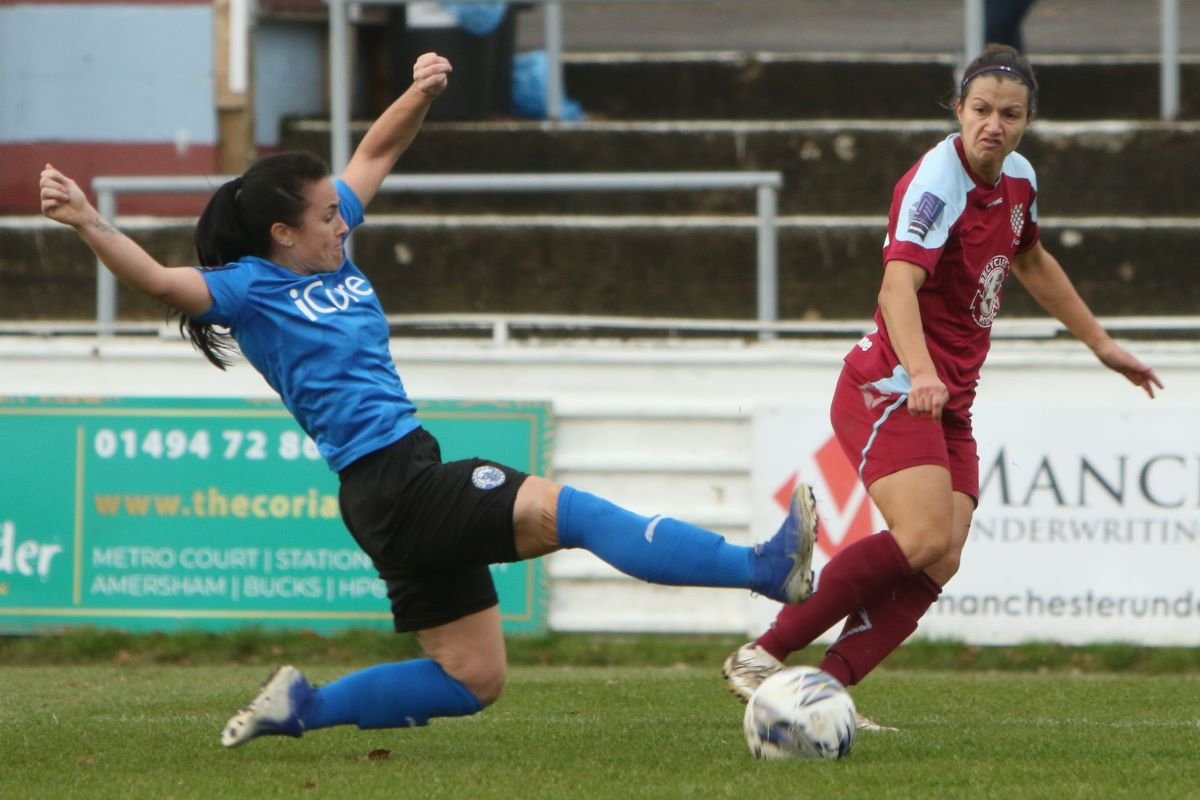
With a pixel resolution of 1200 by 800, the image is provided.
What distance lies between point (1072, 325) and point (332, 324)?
8.19ft

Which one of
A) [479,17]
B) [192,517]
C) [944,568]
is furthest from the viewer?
[479,17]

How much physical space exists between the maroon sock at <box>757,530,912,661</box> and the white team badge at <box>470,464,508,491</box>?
1203mm

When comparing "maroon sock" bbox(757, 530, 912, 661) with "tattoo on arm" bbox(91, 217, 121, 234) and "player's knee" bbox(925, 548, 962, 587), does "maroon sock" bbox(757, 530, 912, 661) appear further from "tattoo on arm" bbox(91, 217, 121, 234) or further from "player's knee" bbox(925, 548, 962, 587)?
"tattoo on arm" bbox(91, 217, 121, 234)

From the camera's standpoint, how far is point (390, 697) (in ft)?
17.0

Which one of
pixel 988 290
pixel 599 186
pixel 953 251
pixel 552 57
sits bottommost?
pixel 988 290

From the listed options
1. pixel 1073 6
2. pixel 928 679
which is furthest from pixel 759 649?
pixel 1073 6

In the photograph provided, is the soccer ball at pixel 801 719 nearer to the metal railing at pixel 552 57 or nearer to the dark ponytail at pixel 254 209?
the dark ponytail at pixel 254 209

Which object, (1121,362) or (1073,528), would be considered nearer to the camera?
(1121,362)

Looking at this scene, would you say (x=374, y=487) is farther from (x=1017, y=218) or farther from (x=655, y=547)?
(x=1017, y=218)

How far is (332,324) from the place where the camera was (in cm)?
497

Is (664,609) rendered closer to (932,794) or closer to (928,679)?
(928,679)

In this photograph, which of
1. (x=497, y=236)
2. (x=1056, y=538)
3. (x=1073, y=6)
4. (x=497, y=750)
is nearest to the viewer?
(x=497, y=750)

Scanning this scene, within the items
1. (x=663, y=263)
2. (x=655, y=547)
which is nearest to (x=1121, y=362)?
(x=655, y=547)

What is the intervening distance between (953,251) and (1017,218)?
0.96 ft
